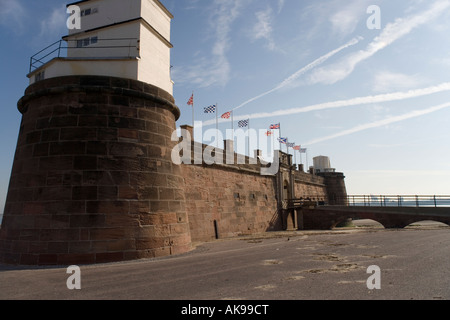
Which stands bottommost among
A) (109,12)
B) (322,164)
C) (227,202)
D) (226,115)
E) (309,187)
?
(227,202)

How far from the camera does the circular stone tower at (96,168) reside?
8906mm

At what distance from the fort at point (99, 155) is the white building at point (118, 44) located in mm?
45

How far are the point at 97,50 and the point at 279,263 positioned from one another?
10854mm

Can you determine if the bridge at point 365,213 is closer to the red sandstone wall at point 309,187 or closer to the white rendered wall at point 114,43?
the red sandstone wall at point 309,187

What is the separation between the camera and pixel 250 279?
19.9ft

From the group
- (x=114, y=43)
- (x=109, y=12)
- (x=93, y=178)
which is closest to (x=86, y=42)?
(x=109, y=12)

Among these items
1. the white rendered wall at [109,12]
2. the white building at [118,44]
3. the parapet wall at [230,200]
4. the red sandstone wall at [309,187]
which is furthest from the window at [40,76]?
the red sandstone wall at [309,187]

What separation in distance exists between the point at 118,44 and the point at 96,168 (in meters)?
5.57

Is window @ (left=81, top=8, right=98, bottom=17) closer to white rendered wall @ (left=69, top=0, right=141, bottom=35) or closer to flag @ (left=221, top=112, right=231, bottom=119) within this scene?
white rendered wall @ (left=69, top=0, right=141, bottom=35)

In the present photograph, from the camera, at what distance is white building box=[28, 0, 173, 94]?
10812 millimetres

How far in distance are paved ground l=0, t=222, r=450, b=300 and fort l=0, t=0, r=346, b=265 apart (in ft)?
3.09

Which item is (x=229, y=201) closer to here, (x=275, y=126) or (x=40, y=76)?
(x=40, y=76)
